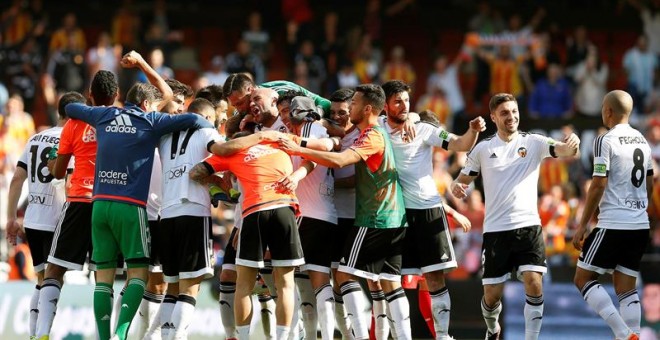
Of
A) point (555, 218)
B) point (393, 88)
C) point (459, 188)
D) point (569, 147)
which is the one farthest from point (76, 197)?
point (555, 218)

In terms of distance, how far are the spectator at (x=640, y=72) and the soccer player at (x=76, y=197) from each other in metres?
16.2

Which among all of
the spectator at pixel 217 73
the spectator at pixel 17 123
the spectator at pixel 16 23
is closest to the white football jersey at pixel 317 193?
the spectator at pixel 17 123

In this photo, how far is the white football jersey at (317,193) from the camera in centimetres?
1209

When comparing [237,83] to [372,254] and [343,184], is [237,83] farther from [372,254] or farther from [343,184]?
[372,254]

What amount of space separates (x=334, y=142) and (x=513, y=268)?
8.04 ft

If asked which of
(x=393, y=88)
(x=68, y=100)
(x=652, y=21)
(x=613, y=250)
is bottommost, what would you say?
(x=613, y=250)

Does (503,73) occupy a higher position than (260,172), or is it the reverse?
(503,73)

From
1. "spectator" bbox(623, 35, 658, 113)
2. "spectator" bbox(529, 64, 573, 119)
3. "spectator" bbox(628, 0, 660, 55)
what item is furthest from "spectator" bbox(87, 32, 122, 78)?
"spectator" bbox(628, 0, 660, 55)

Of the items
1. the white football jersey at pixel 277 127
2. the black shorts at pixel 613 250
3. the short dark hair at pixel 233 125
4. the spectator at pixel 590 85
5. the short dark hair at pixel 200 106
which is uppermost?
the spectator at pixel 590 85

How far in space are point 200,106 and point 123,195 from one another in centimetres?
136

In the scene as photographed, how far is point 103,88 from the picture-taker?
1189 centimetres

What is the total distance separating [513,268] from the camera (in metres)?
12.5

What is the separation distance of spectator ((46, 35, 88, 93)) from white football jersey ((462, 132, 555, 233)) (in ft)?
43.9

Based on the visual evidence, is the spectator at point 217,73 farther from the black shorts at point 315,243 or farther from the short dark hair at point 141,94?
the black shorts at point 315,243
